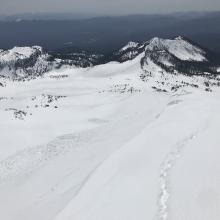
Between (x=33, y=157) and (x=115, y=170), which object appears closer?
(x=115, y=170)

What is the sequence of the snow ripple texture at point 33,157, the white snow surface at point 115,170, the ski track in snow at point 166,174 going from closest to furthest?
the ski track in snow at point 166,174, the white snow surface at point 115,170, the snow ripple texture at point 33,157

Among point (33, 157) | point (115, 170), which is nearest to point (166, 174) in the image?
point (115, 170)

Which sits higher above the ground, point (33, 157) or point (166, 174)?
point (166, 174)

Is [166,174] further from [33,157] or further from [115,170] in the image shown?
[33,157]

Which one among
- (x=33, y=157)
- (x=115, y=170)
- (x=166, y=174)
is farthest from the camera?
(x=33, y=157)

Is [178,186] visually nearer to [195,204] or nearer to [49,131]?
[195,204]

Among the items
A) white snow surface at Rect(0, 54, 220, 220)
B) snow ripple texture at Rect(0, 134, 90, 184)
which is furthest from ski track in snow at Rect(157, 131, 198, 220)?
snow ripple texture at Rect(0, 134, 90, 184)

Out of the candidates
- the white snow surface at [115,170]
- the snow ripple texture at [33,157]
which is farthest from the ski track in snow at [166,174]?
the snow ripple texture at [33,157]

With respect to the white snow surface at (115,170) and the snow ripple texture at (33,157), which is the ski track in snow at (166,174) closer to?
the white snow surface at (115,170)

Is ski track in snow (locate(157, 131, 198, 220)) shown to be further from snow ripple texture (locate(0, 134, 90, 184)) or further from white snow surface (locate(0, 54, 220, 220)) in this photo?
snow ripple texture (locate(0, 134, 90, 184))
